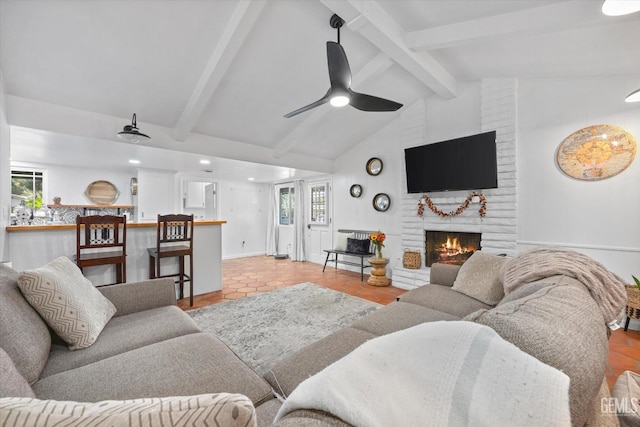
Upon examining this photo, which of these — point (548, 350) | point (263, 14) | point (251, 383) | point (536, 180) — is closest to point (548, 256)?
Result: point (548, 350)

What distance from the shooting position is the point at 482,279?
2.08 meters

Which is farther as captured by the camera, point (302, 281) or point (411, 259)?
point (302, 281)

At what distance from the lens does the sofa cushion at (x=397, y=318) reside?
1587 mm

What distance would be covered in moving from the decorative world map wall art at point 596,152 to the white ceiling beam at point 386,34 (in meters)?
1.56

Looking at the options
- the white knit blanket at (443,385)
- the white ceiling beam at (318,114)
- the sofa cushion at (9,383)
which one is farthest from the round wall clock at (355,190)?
the sofa cushion at (9,383)

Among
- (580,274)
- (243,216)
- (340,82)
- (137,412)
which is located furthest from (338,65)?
(243,216)

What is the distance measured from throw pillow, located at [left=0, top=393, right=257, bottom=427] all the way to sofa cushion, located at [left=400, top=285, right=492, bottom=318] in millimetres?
1782

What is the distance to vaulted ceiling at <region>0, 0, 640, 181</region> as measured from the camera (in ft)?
6.85

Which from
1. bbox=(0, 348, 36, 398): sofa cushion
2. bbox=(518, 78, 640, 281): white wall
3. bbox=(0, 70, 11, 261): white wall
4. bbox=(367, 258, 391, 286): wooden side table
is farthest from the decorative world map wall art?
bbox=(0, 70, 11, 261): white wall

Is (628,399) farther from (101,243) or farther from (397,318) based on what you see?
(101,243)

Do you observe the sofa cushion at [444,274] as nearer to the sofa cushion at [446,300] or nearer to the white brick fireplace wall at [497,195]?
the sofa cushion at [446,300]

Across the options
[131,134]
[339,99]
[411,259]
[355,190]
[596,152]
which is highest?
[339,99]

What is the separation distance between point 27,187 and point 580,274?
7641 mm

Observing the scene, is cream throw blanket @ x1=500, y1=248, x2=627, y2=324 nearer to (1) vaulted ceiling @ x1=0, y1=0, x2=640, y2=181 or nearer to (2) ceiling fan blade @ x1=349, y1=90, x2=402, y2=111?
(2) ceiling fan blade @ x1=349, y1=90, x2=402, y2=111
